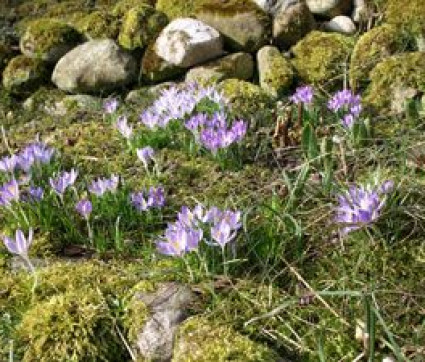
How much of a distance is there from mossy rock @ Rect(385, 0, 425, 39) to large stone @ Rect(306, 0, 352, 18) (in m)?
0.34

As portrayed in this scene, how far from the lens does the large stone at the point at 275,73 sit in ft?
13.9

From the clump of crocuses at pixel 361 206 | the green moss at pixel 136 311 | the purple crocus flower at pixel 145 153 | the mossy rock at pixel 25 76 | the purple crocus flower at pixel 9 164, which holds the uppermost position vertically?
the clump of crocuses at pixel 361 206

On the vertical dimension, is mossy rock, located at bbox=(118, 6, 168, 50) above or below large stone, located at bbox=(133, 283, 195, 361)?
below

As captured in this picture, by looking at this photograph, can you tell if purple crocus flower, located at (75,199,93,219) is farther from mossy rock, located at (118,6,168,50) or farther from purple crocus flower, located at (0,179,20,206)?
mossy rock, located at (118,6,168,50)

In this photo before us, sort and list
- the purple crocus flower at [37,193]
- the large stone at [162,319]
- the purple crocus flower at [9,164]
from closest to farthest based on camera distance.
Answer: the large stone at [162,319]
the purple crocus flower at [37,193]
the purple crocus flower at [9,164]

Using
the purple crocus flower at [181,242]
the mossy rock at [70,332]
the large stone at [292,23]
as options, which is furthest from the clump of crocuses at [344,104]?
the mossy rock at [70,332]

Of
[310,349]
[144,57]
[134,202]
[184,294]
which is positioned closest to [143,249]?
[134,202]

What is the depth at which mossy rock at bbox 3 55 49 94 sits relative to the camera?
4.85 m

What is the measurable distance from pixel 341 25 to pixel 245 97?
0.95m

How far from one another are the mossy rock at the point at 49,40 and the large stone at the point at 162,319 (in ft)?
9.60

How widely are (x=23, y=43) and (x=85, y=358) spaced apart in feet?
10.7

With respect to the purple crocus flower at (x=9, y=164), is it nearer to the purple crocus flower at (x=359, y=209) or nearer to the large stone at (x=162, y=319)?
the large stone at (x=162, y=319)

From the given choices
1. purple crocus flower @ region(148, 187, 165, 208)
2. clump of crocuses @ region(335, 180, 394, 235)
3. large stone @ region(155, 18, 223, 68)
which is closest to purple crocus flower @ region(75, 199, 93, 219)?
purple crocus flower @ region(148, 187, 165, 208)

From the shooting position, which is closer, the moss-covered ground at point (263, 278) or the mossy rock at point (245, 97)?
the moss-covered ground at point (263, 278)
